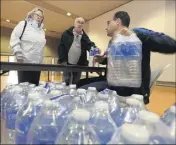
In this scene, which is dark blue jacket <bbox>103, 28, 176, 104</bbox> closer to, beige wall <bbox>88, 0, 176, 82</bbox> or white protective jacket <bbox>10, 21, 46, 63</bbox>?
white protective jacket <bbox>10, 21, 46, 63</bbox>

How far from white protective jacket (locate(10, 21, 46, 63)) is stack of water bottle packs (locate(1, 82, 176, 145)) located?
3.52ft

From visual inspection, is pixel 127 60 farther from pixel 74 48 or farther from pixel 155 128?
pixel 74 48

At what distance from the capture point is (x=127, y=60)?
1407 mm

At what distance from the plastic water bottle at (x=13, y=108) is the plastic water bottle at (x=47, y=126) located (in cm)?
23

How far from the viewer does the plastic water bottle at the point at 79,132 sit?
0.57m

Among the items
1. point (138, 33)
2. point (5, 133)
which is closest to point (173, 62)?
point (138, 33)

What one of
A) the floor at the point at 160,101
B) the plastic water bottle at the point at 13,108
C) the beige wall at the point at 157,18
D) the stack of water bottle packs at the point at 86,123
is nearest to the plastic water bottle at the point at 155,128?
the stack of water bottle packs at the point at 86,123

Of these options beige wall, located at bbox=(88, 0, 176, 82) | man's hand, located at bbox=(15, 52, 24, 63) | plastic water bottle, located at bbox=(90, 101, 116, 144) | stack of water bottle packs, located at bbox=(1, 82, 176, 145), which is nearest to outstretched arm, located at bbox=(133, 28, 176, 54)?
stack of water bottle packs, located at bbox=(1, 82, 176, 145)

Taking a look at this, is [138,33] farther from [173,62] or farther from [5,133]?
[173,62]

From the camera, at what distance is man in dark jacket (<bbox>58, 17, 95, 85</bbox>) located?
2584 millimetres

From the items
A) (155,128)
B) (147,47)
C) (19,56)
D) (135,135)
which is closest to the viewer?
(135,135)

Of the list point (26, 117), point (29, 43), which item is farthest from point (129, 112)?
point (29, 43)

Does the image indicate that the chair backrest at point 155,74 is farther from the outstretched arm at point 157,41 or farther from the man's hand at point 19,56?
the man's hand at point 19,56

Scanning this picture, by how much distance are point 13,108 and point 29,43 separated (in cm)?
118
